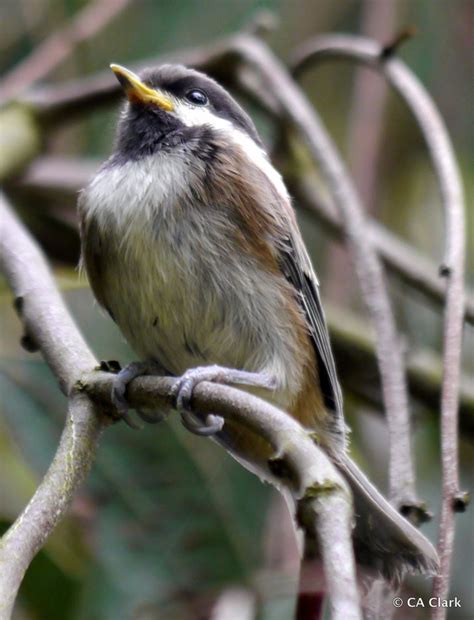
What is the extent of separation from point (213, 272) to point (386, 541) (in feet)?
2.23

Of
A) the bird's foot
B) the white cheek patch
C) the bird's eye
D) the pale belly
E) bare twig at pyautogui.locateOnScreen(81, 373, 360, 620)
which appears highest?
the bird's eye

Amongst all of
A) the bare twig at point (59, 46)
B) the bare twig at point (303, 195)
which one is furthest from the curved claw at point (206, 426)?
the bare twig at point (59, 46)

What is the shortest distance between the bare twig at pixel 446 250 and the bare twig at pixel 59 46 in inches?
31.7

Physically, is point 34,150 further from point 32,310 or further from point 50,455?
point 32,310

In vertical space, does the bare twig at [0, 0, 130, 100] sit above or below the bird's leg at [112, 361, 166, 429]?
above

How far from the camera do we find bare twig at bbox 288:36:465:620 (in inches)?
62.4

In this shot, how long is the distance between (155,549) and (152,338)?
2.43 feet

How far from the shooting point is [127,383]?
182 centimetres

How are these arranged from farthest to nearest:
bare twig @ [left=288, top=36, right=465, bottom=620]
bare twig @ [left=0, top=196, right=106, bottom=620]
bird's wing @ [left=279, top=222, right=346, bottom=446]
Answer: bird's wing @ [left=279, top=222, right=346, bottom=446] < bare twig @ [left=288, top=36, right=465, bottom=620] < bare twig @ [left=0, top=196, right=106, bottom=620]

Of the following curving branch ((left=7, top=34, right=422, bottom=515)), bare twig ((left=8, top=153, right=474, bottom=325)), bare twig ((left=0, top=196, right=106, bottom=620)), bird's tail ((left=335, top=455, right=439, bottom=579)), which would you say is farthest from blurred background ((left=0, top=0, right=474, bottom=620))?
bare twig ((left=0, top=196, right=106, bottom=620))

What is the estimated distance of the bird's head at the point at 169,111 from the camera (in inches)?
97.0

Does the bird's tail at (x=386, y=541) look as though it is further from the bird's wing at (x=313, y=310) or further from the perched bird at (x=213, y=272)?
the bird's wing at (x=313, y=310)

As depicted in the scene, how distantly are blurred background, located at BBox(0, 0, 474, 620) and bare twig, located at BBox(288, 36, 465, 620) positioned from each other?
1.73 feet

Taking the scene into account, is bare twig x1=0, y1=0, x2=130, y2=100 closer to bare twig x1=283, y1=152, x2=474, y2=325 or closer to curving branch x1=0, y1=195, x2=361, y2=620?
bare twig x1=283, y1=152, x2=474, y2=325
